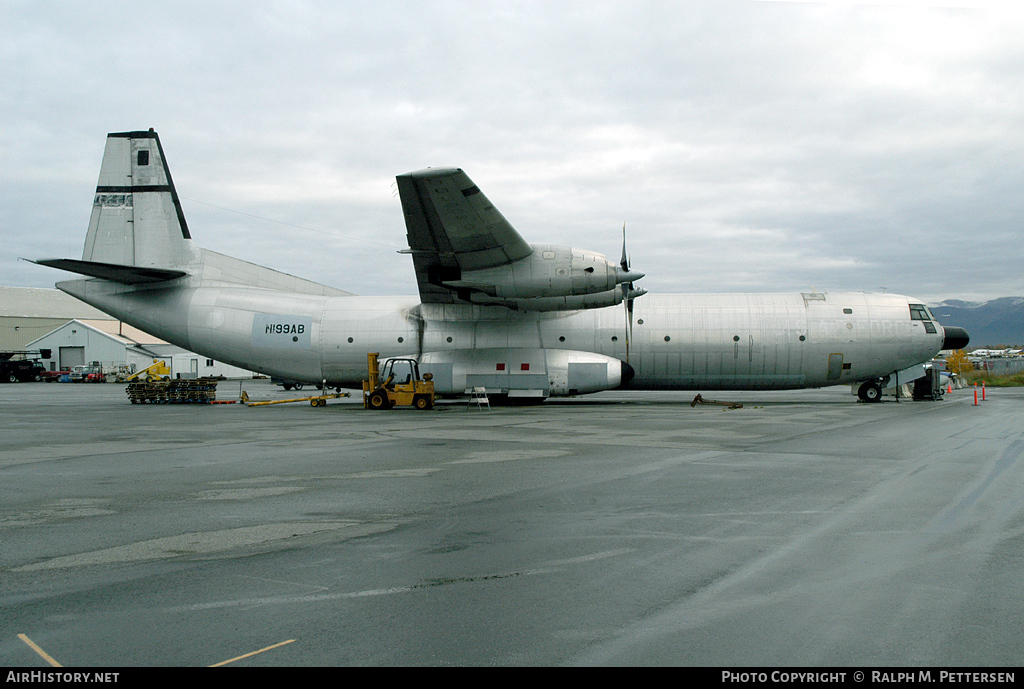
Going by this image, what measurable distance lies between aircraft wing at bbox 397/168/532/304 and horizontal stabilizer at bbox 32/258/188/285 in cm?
852

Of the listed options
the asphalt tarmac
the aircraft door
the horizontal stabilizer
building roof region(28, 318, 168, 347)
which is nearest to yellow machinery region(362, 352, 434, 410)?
the horizontal stabilizer

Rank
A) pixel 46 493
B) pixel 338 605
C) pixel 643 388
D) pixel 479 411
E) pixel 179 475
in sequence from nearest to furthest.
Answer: pixel 338 605 → pixel 46 493 → pixel 179 475 → pixel 479 411 → pixel 643 388

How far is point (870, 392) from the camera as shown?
23.5 metres

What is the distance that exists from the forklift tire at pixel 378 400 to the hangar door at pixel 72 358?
5687 centimetres

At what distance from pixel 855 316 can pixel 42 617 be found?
23.8m

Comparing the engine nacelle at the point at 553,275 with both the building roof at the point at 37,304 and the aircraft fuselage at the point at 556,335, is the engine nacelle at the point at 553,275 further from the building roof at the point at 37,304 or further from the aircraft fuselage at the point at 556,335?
the building roof at the point at 37,304

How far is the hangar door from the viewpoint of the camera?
65000 millimetres

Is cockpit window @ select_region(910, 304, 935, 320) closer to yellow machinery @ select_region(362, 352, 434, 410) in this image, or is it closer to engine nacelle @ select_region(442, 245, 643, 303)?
engine nacelle @ select_region(442, 245, 643, 303)

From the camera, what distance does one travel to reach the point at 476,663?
10.1 feet

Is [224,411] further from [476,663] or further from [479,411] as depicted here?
[476,663]

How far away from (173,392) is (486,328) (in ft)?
41.9

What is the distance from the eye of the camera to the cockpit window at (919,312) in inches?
902
